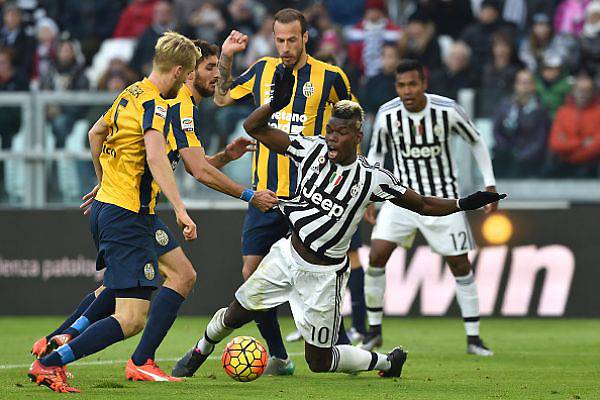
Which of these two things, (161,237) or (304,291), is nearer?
(304,291)

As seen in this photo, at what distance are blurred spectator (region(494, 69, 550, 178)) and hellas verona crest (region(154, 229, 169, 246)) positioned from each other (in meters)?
6.41

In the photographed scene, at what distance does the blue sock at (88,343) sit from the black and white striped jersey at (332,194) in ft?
4.48

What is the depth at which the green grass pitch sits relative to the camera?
7457 mm

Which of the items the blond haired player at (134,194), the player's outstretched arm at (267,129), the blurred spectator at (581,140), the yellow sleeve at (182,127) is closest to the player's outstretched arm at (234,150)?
the player's outstretched arm at (267,129)

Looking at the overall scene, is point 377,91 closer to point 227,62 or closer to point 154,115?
point 227,62

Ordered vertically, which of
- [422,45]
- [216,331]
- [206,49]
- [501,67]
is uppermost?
[422,45]

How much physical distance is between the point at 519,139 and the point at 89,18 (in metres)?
7.79

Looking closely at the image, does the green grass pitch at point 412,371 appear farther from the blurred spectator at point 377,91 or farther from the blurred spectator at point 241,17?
the blurred spectator at point 241,17

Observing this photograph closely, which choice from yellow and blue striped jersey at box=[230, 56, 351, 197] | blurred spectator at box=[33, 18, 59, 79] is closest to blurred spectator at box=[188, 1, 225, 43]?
blurred spectator at box=[33, 18, 59, 79]

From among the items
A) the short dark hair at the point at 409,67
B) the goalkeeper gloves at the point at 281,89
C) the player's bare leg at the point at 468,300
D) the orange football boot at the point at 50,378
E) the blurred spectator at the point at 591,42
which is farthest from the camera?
the blurred spectator at the point at 591,42

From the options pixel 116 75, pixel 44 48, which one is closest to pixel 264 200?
pixel 116 75

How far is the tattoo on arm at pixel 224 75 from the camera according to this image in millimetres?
9055

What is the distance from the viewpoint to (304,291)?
A: 7.91 metres

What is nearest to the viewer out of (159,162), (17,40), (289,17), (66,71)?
(159,162)
